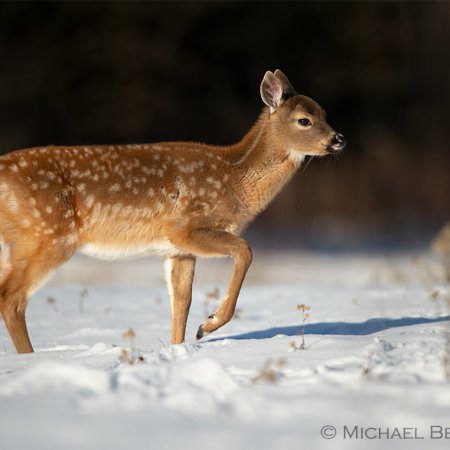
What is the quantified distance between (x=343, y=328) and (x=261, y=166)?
1.42 m

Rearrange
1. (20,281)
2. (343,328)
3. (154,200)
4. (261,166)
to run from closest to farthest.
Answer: (20,281), (154,200), (343,328), (261,166)

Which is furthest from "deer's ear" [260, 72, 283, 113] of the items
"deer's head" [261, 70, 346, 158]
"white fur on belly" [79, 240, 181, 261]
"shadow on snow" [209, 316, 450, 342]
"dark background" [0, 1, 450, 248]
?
"dark background" [0, 1, 450, 248]

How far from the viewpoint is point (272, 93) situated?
833 centimetres

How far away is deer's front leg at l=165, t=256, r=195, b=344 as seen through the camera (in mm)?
7652

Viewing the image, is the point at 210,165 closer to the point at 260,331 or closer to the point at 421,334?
the point at 260,331

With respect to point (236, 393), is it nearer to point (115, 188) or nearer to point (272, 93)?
point (115, 188)

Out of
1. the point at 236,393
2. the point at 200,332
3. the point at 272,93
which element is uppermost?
the point at 272,93

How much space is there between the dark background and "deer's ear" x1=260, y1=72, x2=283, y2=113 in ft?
45.0

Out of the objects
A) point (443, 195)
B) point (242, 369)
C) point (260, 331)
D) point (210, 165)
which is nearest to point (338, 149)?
point (210, 165)

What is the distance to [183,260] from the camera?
25.6ft

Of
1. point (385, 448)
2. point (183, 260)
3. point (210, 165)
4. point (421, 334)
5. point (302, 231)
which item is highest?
point (302, 231)

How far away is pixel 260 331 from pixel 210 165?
134cm

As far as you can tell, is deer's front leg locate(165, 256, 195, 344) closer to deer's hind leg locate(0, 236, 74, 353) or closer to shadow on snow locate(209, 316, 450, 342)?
shadow on snow locate(209, 316, 450, 342)

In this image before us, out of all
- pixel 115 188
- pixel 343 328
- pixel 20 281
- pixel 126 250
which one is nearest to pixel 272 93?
pixel 115 188
